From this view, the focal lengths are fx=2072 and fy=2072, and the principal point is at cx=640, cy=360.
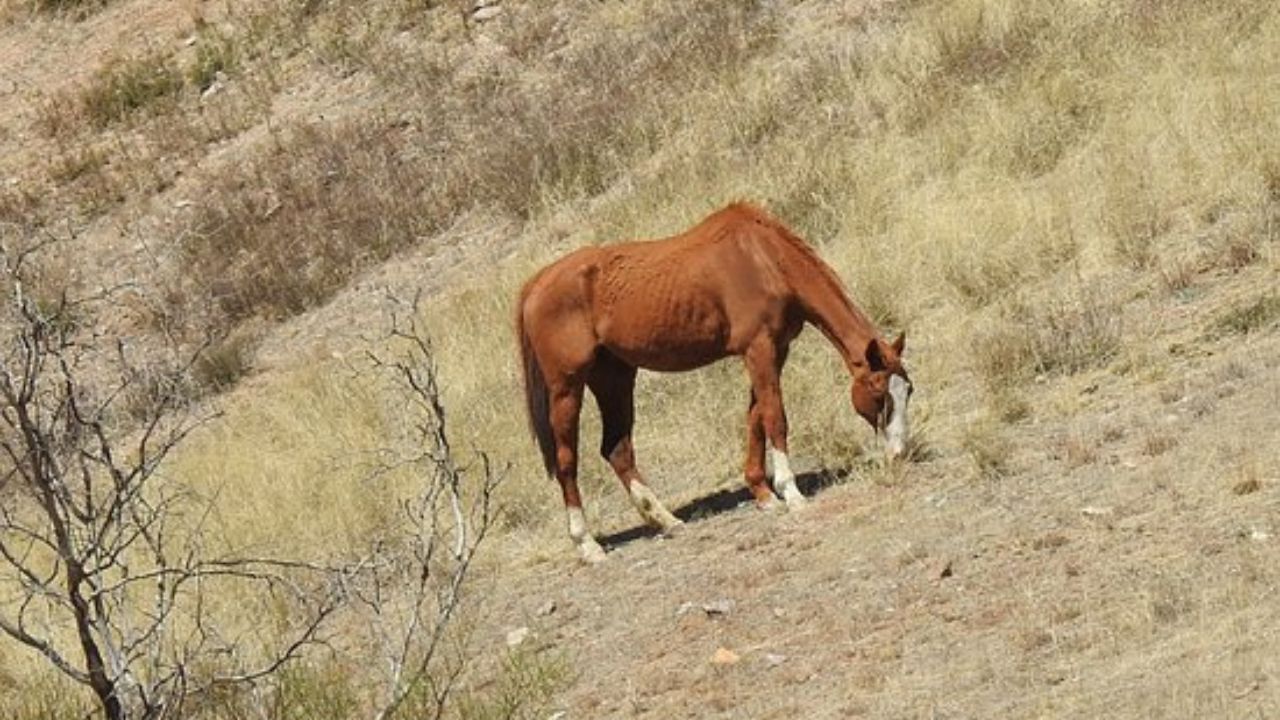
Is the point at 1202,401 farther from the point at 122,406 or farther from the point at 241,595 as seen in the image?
the point at 122,406

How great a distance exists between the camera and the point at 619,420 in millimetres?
11477

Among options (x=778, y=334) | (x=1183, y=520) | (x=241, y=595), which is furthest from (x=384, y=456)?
(x=1183, y=520)

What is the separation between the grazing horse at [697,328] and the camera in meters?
10.8

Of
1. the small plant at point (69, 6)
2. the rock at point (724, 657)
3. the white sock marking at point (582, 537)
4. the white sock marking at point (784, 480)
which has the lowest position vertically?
the small plant at point (69, 6)

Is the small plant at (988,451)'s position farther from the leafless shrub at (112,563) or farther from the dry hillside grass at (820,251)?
the leafless shrub at (112,563)

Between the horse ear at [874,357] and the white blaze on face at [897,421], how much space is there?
92 millimetres

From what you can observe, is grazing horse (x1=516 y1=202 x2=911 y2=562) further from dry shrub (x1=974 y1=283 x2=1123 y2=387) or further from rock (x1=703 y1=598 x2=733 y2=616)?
rock (x1=703 y1=598 x2=733 y2=616)

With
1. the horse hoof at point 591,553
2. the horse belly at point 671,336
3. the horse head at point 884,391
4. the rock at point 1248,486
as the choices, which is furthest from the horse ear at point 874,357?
the rock at point 1248,486

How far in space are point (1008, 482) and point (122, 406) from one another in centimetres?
1088

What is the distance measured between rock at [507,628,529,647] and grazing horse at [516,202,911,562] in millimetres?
1212

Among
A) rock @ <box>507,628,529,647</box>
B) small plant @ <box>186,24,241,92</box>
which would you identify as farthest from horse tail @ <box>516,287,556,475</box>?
small plant @ <box>186,24,241,92</box>

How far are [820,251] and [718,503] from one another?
182 inches

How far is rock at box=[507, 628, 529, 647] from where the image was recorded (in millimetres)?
9480

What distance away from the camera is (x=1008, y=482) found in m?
9.80
